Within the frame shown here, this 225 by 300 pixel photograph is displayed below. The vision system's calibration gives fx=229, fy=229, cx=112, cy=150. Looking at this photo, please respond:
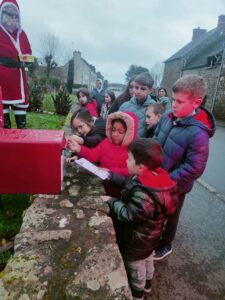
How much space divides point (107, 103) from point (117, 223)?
5.42 meters

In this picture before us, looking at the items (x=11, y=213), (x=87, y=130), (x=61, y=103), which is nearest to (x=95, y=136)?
(x=87, y=130)

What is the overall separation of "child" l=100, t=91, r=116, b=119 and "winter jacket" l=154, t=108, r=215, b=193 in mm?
4590

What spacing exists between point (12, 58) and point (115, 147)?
7.19 ft

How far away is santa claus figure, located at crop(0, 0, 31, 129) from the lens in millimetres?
3122

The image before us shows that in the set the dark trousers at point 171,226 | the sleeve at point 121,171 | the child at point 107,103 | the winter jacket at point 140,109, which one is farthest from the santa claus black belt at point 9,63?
the child at point 107,103

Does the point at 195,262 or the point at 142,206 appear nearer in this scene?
the point at 142,206

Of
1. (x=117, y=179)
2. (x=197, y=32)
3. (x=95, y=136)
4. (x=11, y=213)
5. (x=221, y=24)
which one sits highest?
(x=197, y=32)

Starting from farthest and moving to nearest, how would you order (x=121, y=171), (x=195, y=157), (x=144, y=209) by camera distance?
(x=121, y=171), (x=195, y=157), (x=144, y=209)

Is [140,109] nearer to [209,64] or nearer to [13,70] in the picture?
[13,70]

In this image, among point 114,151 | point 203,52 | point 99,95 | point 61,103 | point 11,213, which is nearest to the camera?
point 114,151

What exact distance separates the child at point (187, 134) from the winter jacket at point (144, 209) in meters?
0.34

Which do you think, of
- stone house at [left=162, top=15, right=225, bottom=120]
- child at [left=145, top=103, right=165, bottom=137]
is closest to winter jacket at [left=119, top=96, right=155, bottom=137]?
child at [left=145, top=103, right=165, bottom=137]

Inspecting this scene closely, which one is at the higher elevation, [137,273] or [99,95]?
[99,95]

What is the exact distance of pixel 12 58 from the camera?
330 cm
